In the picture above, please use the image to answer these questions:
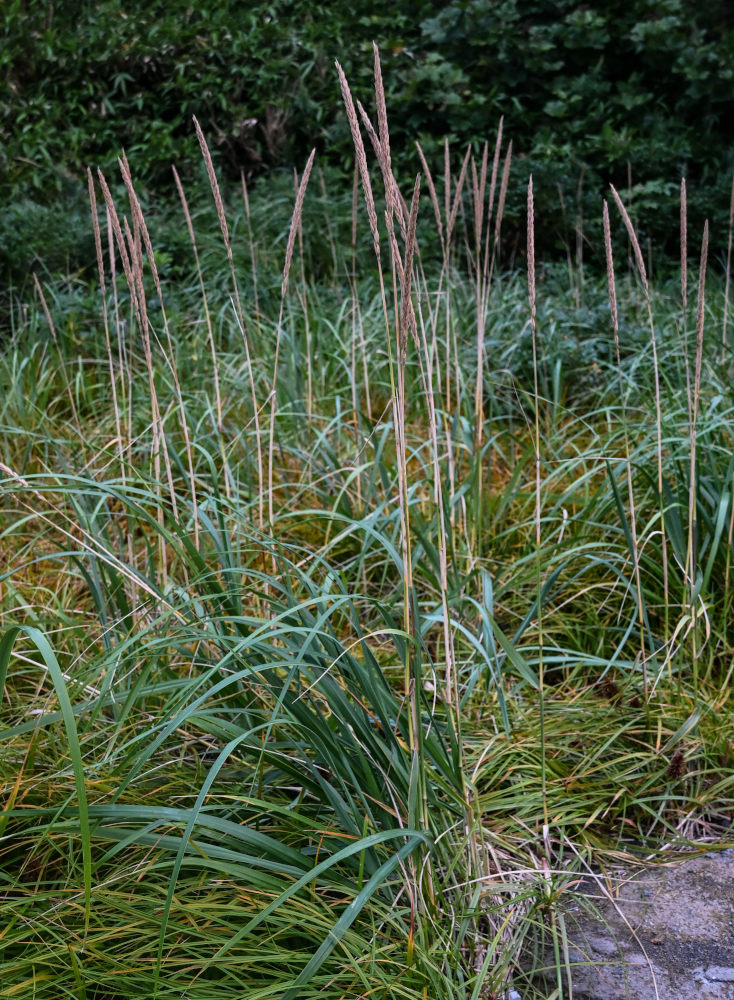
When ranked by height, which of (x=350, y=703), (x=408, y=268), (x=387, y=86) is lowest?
(x=350, y=703)

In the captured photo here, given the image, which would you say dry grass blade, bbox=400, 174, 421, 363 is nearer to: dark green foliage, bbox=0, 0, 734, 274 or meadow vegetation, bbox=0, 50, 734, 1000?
meadow vegetation, bbox=0, 50, 734, 1000

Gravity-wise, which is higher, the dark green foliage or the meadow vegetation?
the dark green foliage

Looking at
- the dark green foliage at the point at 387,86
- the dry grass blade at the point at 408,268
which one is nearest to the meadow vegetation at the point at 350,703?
the dry grass blade at the point at 408,268

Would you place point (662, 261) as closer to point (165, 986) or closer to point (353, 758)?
point (353, 758)

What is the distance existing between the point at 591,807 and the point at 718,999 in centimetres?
51

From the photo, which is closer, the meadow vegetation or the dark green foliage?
the meadow vegetation

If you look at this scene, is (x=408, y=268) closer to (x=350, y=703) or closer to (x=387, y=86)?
(x=350, y=703)

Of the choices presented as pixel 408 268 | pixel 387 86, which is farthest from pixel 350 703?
pixel 387 86

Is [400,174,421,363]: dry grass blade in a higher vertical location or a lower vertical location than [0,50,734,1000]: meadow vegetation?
higher

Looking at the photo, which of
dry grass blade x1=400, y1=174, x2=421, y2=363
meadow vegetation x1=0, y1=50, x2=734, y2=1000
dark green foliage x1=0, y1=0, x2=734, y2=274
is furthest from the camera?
dark green foliage x1=0, y1=0, x2=734, y2=274

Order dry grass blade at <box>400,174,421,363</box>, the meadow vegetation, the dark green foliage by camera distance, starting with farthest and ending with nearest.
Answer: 1. the dark green foliage
2. the meadow vegetation
3. dry grass blade at <box>400,174,421,363</box>

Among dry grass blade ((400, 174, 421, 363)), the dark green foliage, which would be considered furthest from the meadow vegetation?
the dark green foliage

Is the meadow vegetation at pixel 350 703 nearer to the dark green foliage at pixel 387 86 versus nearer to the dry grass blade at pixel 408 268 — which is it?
the dry grass blade at pixel 408 268

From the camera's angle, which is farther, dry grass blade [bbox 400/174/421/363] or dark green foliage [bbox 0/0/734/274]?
dark green foliage [bbox 0/0/734/274]
